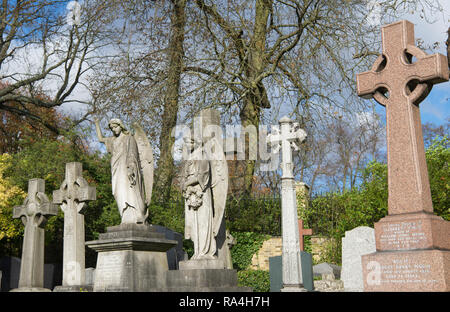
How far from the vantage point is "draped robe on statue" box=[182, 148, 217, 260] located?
889 cm

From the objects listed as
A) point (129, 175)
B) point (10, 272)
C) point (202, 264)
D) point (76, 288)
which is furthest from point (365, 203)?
point (10, 272)

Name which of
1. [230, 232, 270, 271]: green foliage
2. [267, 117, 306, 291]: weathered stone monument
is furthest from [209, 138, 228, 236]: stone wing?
[230, 232, 270, 271]: green foliage

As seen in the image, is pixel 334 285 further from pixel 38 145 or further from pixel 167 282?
pixel 38 145

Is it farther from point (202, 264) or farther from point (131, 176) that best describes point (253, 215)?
point (202, 264)

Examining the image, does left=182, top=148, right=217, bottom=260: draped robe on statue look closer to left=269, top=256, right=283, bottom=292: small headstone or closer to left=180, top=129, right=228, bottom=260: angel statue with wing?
left=180, top=129, right=228, bottom=260: angel statue with wing

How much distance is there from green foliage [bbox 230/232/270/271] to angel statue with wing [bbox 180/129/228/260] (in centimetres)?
789

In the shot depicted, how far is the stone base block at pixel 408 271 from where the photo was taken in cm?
649

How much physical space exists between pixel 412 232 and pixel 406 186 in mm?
702

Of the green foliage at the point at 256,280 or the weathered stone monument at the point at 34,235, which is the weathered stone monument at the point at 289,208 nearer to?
the green foliage at the point at 256,280

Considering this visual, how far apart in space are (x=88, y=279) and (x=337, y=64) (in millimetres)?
9419

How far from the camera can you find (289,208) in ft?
33.9

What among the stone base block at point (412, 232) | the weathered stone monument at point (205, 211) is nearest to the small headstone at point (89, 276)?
the weathered stone monument at point (205, 211)

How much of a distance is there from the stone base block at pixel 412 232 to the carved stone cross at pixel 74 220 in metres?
6.99

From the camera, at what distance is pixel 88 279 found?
40.6 ft
